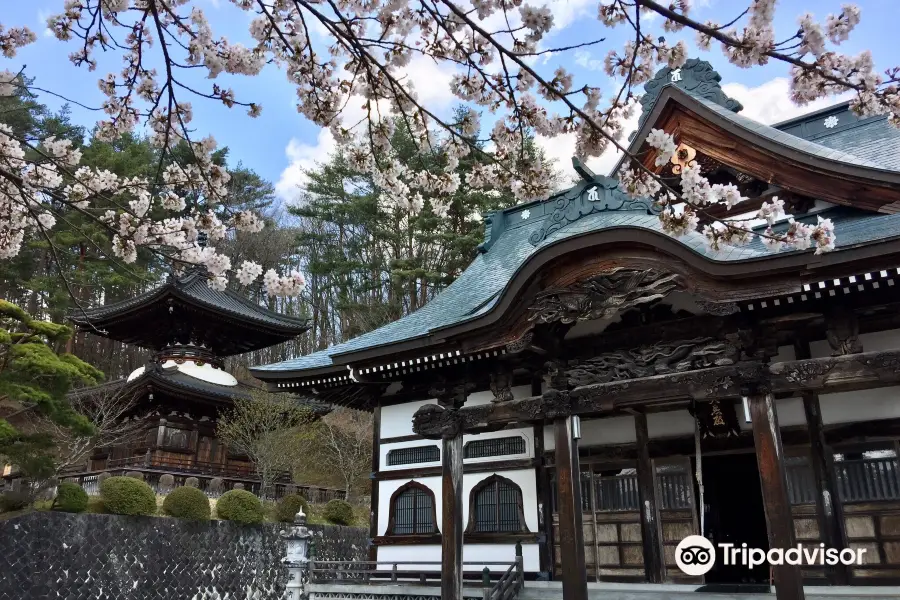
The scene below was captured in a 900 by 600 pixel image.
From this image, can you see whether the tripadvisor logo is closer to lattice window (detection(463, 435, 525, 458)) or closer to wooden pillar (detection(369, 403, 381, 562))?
lattice window (detection(463, 435, 525, 458))

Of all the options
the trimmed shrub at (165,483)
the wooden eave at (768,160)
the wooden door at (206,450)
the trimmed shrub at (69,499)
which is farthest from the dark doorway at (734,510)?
the wooden door at (206,450)

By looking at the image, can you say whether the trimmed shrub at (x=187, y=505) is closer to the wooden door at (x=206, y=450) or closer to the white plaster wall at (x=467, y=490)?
the white plaster wall at (x=467, y=490)

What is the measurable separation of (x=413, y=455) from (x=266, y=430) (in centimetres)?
1107

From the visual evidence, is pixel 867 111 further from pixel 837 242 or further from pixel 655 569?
pixel 655 569

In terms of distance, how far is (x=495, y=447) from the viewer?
10.3 m

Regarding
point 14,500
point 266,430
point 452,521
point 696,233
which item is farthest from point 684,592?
point 266,430

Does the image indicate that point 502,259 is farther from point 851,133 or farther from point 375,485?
point 851,133

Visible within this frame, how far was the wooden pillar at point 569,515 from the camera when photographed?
7180 mm

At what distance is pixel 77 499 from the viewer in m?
13.6

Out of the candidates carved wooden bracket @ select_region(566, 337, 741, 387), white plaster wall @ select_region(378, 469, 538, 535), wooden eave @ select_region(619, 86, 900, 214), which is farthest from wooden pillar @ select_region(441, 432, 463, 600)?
wooden eave @ select_region(619, 86, 900, 214)

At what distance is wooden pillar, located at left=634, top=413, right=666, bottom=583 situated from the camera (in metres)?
8.59

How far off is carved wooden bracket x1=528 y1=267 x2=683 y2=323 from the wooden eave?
273 centimetres

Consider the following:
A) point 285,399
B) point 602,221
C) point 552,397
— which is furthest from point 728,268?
point 285,399

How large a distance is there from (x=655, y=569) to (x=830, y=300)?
426 cm
